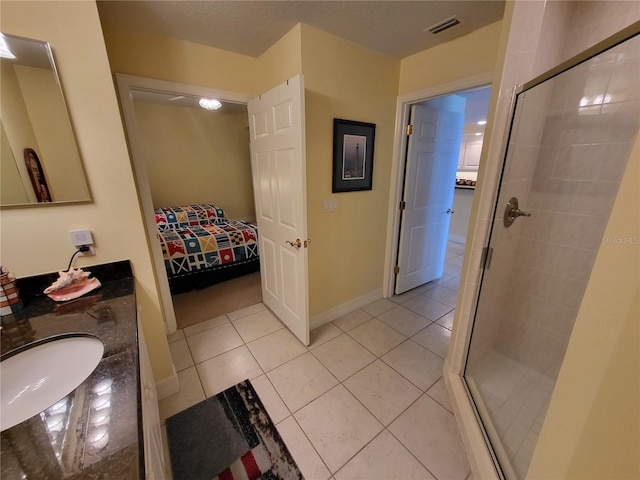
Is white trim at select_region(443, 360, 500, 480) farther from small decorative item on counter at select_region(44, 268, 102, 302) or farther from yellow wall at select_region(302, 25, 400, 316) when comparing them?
small decorative item on counter at select_region(44, 268, 102, 302)

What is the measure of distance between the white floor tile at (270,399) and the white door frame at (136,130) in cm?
108

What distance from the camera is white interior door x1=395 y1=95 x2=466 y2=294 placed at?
238 centimetres

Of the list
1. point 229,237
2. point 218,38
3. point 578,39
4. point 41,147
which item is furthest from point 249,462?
point 578,39

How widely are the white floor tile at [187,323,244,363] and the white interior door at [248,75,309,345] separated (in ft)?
1.47

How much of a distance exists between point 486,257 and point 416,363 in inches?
38.5

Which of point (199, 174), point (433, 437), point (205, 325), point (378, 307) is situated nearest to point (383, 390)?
point (433, 437)

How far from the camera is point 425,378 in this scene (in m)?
1.75

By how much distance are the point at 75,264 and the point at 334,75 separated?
6.52 ft

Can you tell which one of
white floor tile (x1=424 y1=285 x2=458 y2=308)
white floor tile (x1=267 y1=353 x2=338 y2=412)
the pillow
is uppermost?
the pillow

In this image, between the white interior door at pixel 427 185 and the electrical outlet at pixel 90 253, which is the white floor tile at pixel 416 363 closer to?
the white interior door at pixel 427 185

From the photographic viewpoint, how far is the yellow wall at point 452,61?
5.49ft

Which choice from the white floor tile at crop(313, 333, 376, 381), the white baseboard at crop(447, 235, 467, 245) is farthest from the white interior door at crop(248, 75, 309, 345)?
the white baseboard at crop(447, 235, 467, 245)

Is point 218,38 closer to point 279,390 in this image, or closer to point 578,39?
point 578,39

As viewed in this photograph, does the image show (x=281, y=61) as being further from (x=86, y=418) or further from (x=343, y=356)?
(x=343, y=356)
